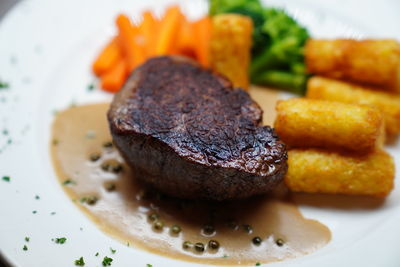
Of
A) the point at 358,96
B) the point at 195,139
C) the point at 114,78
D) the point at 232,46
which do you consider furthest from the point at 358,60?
the point at 114,78

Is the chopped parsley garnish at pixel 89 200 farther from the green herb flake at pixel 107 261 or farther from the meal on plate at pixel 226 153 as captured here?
the green herb flake at pixel 107 261

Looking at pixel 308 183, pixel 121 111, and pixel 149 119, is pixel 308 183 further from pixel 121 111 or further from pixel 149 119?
pixel 121 111

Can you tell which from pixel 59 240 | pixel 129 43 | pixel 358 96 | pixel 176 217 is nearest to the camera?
pixel 59 240

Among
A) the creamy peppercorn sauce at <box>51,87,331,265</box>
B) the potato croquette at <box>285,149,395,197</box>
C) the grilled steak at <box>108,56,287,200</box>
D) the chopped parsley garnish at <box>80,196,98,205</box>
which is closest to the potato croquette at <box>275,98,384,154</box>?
the potato croquette at <box>285,149,395,197</box>

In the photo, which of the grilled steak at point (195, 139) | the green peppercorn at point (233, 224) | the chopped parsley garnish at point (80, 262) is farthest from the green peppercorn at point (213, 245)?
the chopped parsley garnish at point (80, 262)

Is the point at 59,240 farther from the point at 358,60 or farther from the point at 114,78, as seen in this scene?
the point at 358,60

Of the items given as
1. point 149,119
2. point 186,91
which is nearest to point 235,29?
point 186,91

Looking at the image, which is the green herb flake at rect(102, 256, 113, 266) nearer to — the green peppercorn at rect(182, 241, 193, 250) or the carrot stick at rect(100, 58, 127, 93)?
the green peppercorn at rect(182, 241, 193, 250)
